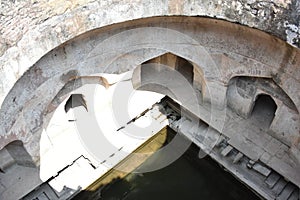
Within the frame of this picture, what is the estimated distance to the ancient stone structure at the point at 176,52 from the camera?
506cm

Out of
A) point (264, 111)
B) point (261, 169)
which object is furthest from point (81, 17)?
point (264, 111)

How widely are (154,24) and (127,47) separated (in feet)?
2.12

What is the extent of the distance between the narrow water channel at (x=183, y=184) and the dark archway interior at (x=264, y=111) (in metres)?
1.35

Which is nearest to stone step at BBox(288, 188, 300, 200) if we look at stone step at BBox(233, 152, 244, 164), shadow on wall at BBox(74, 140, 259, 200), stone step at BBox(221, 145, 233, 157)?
shadow on wall at BBox(74, 140, 259, 200)

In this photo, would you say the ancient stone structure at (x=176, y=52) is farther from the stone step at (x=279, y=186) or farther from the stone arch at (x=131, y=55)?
the stone step at (x=279, y=186)

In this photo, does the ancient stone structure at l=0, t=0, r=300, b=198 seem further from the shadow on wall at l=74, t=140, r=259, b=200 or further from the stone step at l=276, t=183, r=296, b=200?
the shadow on wall at l=74, t=140, r=259, b=200

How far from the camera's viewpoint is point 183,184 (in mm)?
7457

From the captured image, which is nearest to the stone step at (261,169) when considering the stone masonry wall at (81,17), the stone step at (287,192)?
the stone step at (287,192)

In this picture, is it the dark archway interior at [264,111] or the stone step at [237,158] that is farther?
the dark archway interior at [264,111]

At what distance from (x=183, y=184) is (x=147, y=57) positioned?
2.77 metres

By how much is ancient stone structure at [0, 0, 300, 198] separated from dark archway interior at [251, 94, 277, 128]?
0.02m

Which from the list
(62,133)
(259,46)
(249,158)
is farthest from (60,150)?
(259,46)

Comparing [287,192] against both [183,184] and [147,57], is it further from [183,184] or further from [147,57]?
[147,57]

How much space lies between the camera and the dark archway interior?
299 inches
